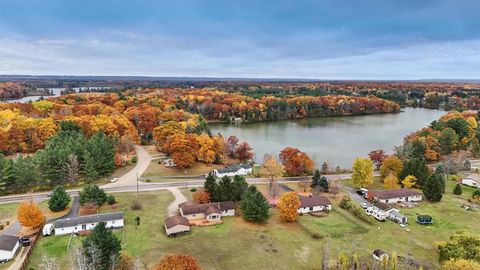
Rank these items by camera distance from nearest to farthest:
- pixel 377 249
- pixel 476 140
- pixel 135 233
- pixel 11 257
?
pixel 11 257 → pixel 377 249 → pixel 135 233 → pixel 476 140

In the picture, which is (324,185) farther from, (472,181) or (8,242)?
(8,242)

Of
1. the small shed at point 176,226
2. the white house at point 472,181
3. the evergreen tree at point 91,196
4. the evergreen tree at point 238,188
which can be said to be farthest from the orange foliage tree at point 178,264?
the white house at point 472,181

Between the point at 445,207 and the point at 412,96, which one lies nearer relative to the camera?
the point at 445,207

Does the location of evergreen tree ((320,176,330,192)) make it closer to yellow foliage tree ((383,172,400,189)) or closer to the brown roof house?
yellow foliage tree ((383,172,400,189))

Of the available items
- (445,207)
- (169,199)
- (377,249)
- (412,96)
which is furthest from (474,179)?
(412,96)

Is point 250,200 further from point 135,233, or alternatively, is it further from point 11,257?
point 11,257

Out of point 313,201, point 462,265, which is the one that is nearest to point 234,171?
point 313,201

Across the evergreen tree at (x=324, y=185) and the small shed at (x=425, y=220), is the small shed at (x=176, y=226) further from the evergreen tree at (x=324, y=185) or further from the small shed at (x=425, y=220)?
the small shed at (x=425, y=220)
